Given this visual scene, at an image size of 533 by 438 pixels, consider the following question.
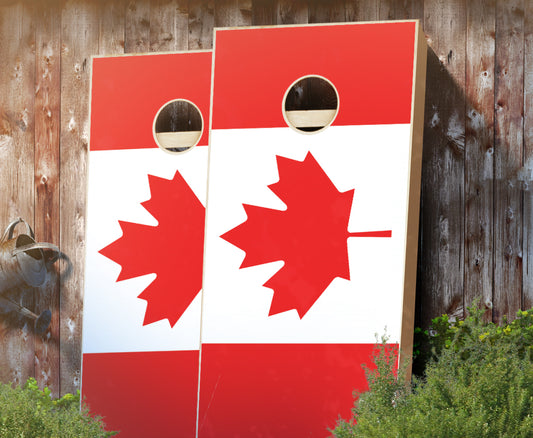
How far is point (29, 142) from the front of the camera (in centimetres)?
360

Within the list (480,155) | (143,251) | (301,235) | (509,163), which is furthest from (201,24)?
(509,163)

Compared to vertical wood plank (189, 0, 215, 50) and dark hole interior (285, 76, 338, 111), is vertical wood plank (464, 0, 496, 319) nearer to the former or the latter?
dark hole interior (285, 76, 338, 111)

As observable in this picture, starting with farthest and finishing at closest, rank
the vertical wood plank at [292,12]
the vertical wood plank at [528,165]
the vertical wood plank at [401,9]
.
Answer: the vertical wood plank at [292,12] → the vertical wood plank at [401,9] → the vertical wood plank at [528,165]

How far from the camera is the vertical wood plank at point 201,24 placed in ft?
11.1

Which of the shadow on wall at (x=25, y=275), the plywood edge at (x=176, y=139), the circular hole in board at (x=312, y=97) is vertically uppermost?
the circular hole in board at (x=312, y=97)

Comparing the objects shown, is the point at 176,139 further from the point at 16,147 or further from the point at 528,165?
the point at 528,165

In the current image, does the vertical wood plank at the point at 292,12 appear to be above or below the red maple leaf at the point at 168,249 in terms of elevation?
above

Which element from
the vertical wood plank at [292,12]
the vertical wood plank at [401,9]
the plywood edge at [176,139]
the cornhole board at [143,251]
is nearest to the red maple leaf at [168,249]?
the cornhole board at [143,251]

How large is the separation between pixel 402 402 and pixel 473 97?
5.26 ft

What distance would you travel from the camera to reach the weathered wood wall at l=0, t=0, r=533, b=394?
2986mm

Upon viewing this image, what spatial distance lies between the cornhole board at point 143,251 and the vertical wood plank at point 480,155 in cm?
128

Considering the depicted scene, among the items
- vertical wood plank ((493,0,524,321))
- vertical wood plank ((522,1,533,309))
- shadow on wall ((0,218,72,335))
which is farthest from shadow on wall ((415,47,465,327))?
shadow on wall ((0,218,72,335))

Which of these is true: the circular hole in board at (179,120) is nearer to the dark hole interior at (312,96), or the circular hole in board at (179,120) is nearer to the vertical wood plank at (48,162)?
the dark hole interior at (312,96)

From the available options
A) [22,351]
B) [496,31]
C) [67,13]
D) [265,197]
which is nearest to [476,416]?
[265,197]
